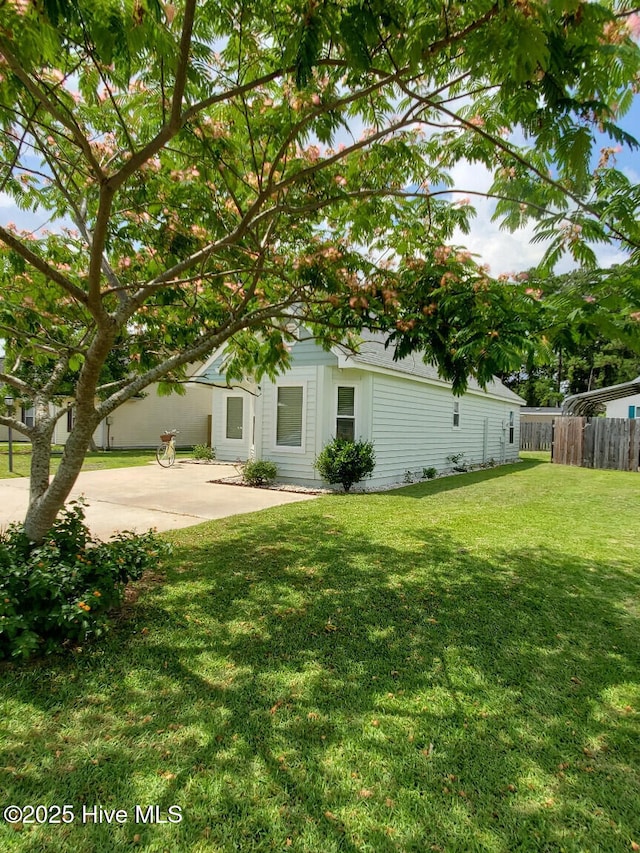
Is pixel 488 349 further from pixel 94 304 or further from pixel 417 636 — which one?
pixel 94 304

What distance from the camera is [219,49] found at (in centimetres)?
384

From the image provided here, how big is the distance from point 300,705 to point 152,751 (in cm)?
81

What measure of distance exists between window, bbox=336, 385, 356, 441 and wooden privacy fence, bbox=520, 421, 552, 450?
21.8 m

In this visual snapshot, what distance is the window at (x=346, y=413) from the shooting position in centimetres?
1095

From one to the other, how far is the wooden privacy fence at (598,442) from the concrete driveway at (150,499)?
1304 centimetres

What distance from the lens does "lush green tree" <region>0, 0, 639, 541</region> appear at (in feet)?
7.51

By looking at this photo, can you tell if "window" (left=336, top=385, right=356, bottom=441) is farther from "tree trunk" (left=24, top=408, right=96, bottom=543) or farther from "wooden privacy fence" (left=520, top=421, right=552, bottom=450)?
"wooden privacy fence" (left=520, top=421, right=552, bottom=450)

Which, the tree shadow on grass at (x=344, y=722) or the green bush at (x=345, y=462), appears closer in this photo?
the tree shadow on grass at (x=344, y=722)

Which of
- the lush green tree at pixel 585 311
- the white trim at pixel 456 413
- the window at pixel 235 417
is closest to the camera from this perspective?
the lush green tree at pixel 585 311

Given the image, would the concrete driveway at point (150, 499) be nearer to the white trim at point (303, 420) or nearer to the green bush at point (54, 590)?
the white trim at point (303, 420)

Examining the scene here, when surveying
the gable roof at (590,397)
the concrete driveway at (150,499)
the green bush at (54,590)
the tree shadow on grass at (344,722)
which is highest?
the gable roof at (590,397)

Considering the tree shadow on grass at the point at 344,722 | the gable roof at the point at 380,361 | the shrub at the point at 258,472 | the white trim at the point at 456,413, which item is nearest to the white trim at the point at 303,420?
the shrub at the point at 258,472

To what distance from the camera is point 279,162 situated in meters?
4.47

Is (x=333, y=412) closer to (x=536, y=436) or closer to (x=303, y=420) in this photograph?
(x=303, y=420)
